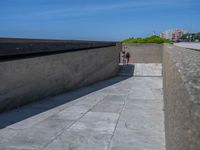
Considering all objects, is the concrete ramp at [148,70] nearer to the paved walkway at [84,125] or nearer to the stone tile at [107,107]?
the paved walkway at [84,125]

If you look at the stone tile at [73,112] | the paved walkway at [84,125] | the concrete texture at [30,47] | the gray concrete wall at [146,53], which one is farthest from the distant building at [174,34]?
the stone tile at [73,112]

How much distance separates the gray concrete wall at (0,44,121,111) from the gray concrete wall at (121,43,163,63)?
34.5ft

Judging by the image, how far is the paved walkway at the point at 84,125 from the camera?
5.25m

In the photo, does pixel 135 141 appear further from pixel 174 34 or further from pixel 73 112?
pixel 174 34

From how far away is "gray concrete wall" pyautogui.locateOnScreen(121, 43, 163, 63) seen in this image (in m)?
26.1

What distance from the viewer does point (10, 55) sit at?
8.22 meters

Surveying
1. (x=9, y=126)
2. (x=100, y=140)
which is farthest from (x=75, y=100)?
(x=100, y=140)

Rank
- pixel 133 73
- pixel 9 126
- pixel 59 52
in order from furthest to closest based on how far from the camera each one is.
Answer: pixel 133 73
pixel 59 52
pixel 9 126

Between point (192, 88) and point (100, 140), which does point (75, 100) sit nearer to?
point (100, 140)

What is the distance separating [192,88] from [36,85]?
7808mm

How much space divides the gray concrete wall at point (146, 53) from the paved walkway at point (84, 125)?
1676 cm

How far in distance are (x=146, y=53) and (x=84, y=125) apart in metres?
20.5

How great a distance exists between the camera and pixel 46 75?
1008 centimetres

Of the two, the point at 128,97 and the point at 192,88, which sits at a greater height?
the point at 192,88
